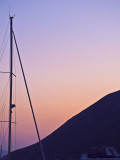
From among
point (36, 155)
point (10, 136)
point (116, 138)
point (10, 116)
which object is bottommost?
point (36, 155)

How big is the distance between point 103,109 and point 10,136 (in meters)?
63.2

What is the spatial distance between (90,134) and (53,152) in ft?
32.6

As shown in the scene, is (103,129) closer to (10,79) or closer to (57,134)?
(57,134)

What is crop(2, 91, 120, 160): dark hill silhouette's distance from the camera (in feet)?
229

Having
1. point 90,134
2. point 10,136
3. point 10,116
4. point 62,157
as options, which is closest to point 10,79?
point 10,116

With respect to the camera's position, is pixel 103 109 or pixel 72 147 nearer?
pixel 72 147

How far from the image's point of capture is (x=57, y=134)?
85.6 meters

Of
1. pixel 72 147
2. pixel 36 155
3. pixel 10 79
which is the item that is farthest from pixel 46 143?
pixel 10 79

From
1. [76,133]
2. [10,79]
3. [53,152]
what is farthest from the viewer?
[76,133]

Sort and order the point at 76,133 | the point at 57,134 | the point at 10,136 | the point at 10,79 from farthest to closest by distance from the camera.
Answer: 1. the point at 57,134
2. the point at 76,133
3. the point at 10,79
4. the point at 10,136

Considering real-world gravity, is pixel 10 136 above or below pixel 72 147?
above

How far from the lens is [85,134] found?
75438 millimetres

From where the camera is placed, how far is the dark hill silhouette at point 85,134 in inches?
2744

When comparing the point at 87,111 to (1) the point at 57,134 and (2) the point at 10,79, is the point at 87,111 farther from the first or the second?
(2) the point at 10,79
